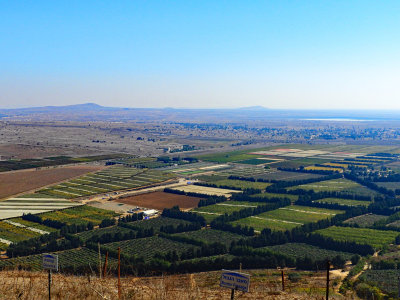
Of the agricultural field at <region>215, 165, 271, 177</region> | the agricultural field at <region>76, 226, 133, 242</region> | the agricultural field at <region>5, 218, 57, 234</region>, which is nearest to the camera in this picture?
the agricultural field at <region>76, 226, 133, 242</region>

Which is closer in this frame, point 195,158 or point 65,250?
point 65,250

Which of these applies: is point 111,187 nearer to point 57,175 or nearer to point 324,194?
point 57,175

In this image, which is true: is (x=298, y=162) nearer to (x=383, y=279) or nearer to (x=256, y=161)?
(x=256, y=161)

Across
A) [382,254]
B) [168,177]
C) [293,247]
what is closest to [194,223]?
[293,247]

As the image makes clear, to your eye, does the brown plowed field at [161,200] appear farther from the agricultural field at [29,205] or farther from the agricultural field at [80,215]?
the agricultural field at [29,205]

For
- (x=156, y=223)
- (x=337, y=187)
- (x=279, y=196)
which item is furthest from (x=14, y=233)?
(x=337, y=187)

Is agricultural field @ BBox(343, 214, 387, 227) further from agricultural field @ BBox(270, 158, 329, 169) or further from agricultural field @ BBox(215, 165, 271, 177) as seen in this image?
agricultural field @ BBox(270, 158, 329, 169)

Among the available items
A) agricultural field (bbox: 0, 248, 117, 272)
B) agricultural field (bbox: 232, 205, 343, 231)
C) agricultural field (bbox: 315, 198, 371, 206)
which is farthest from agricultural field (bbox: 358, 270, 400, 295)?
agricultural field (bbox: 315, 198, 371, 206)

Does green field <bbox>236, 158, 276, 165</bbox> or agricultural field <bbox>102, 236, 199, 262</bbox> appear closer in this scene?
agricultural field <bbox>102, 236, 199, 262</bbox>
